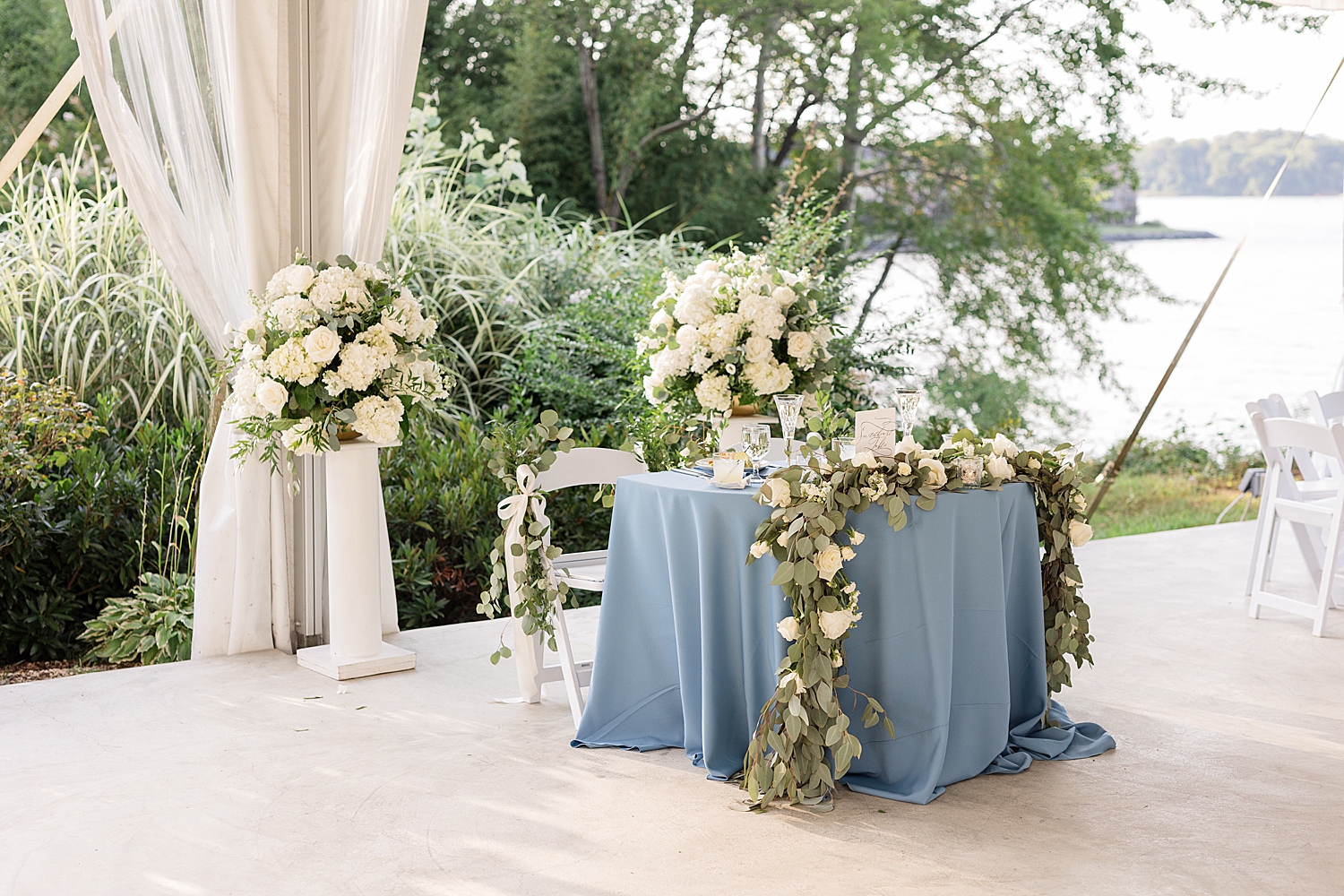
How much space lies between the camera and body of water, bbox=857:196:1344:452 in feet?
33.0

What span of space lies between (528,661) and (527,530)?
1.49ft

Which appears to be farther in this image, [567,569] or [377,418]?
[377,418]

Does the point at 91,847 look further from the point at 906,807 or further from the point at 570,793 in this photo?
the point at 906,807

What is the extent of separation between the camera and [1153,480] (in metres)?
9.90

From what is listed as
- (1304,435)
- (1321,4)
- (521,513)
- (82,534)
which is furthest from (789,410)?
(1321,4)

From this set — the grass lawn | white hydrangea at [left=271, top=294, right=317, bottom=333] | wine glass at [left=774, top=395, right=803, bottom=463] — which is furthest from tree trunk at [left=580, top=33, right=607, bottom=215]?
wine glass at [left=774, top=395, right=803, bottom=463]

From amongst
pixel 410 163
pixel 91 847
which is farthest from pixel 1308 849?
pixel 410 163

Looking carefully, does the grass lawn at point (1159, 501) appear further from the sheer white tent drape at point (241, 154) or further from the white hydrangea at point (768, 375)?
the sheer white tent drape at point (241, 154)

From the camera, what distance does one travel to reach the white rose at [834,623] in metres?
2.64

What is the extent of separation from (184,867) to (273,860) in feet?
0.57

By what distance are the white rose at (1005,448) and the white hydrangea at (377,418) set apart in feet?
5.79

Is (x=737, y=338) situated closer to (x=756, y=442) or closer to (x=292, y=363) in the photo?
(x=756, y=442)

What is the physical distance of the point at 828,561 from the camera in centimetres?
263

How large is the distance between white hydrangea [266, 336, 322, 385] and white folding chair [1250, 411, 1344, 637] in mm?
3331
